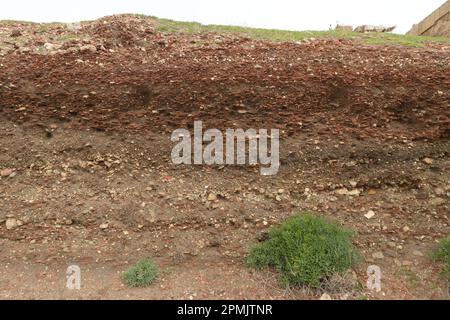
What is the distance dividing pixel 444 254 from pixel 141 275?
3199 millimetres

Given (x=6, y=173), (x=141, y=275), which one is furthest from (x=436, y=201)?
(x=6, y=173)

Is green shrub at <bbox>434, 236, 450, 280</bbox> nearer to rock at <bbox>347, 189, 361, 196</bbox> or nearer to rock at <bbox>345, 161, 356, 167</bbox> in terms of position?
rock at <bbox>347, 189, 361, 196</bbox>

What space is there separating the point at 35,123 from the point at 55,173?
2.80ft

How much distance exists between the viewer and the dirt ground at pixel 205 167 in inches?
156

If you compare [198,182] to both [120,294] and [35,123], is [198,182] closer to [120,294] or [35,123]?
[120,294]

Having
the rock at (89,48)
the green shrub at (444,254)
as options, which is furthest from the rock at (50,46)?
the green shrub at (444,254)

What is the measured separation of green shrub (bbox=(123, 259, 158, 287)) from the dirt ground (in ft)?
0.32

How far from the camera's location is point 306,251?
3762 mm

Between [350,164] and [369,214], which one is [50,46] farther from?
[369,214]

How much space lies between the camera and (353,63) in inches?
224

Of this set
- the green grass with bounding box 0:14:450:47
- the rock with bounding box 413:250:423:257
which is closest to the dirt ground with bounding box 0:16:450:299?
the rock with bounding box 413:250:423:257

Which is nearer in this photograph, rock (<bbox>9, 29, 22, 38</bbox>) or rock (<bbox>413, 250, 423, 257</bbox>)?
rock (<bbox>413, 250, 423, 257</bbox>)

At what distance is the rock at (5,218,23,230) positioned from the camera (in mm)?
4297
